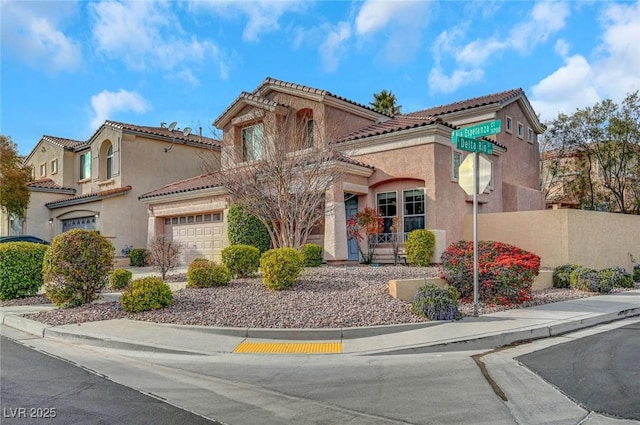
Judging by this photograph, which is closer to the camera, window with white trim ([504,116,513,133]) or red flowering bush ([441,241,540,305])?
red flowering bush ([441,241,540,305])

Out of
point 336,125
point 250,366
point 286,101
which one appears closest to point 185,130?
point 286,101

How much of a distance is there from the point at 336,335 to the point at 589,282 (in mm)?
9747

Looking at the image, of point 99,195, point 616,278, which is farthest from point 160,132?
point 616,278

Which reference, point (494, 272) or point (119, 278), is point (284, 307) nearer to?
point (494, 272)

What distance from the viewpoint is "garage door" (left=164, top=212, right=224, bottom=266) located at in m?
21.8

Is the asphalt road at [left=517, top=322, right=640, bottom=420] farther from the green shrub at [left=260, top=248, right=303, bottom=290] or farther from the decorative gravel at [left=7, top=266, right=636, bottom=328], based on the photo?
the green shrub at [left=260, top=248, right=303, bottom=290]

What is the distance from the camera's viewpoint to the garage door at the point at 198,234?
21766 mm

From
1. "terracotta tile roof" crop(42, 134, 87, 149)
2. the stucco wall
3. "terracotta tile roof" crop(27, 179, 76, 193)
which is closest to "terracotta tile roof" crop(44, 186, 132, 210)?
"terracotta tile roof" crop(27, 179, 76, 193)

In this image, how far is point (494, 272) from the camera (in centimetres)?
1125

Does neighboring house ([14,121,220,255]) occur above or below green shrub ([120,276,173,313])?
above

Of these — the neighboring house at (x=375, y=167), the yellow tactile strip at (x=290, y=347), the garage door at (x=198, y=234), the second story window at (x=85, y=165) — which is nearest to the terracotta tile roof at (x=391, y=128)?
the neighboring house at (x=375, y=167)

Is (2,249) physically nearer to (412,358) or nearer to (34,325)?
(34,325)

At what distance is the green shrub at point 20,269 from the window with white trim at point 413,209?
1160 cm

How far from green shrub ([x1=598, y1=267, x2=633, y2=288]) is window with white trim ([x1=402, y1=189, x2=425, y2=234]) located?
581 cm
